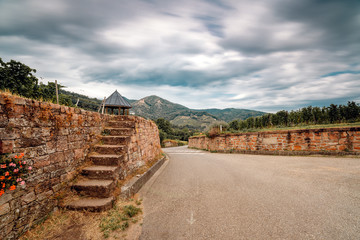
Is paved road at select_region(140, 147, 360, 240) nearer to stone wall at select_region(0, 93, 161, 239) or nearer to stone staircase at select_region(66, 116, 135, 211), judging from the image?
stone staircase at select_region(66, 116, 135, 211)

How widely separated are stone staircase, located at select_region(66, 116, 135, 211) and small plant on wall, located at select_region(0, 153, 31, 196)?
3.87 feet

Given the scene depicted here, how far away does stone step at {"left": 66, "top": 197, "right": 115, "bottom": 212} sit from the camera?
3326mm

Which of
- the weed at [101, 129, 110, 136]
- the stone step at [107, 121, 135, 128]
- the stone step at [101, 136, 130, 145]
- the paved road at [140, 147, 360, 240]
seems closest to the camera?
the paved road at [140, 147, 360, 240]

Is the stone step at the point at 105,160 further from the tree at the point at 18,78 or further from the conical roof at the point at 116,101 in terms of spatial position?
the conical roof at the point at 116,101

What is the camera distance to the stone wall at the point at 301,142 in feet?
23.9

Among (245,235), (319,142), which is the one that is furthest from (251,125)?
(245,235)

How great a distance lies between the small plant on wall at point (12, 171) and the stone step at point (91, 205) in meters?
1.13

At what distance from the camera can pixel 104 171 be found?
4.13 metres

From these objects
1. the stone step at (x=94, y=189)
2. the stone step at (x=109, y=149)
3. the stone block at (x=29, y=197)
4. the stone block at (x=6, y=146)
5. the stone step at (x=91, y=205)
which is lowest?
the stone step at (x=91, y=205)

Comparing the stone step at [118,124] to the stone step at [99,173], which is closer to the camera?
the stone step at [99,173]

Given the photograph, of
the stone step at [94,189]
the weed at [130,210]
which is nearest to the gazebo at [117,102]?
the stone step at [94,189]

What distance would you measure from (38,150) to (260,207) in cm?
451

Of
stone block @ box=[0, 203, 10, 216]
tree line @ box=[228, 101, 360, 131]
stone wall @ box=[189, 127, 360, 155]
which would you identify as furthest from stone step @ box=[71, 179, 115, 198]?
tree line @ box=[228, 101, 360, 131]

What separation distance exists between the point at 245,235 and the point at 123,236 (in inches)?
77.7
